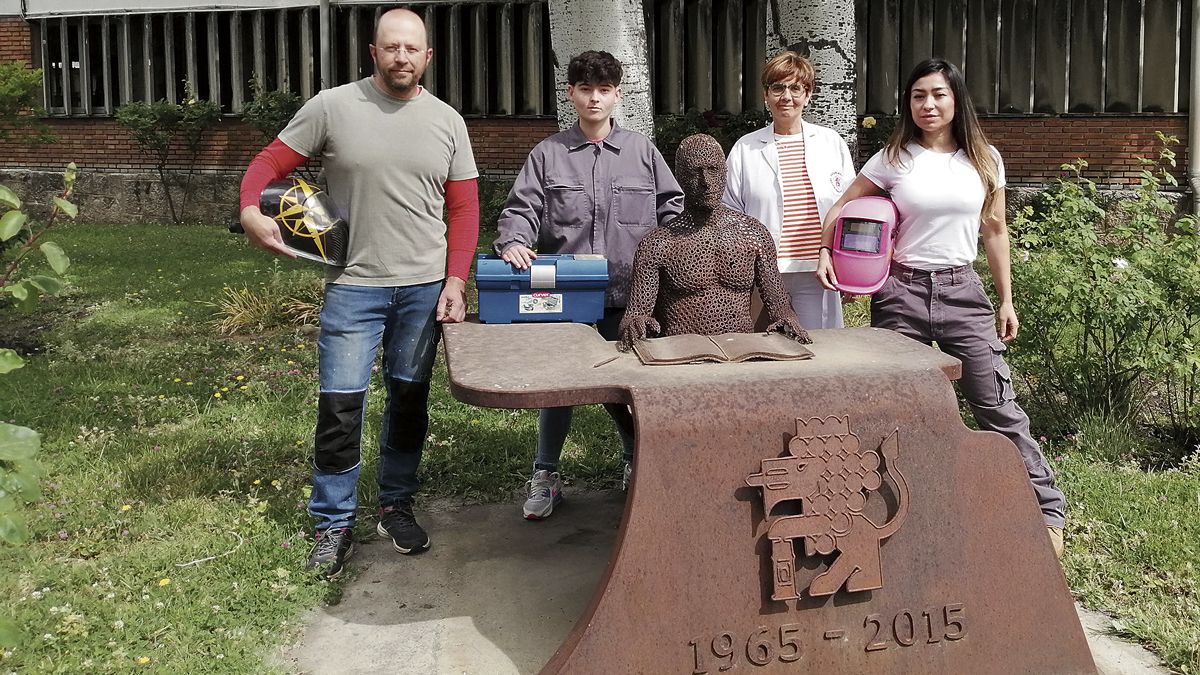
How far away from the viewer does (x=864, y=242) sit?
382 centimetres

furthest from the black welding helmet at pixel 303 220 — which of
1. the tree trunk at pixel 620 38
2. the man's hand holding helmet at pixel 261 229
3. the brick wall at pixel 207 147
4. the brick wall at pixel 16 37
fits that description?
the brick wall at pixel 16 37

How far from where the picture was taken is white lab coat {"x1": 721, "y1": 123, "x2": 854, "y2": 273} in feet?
13.9

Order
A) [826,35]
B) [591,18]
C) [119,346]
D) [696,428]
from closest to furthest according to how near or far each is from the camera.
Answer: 1. [696,428]
2. [591,18]
3. [826,35]
4. [119,346]

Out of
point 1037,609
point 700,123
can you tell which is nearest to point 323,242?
point 1037,609

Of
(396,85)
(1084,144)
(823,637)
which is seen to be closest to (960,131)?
(823,637)

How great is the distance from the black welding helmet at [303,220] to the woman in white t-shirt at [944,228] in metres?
1.71

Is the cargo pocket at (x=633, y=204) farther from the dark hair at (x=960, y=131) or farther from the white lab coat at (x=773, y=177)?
the dark hair at (x=960, y=131)

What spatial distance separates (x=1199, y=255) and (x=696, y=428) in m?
3.21

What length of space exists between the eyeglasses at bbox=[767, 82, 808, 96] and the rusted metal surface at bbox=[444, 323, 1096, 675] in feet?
4.21

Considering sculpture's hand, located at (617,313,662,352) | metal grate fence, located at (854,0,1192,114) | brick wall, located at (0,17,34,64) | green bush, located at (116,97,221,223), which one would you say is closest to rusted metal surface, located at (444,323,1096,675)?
sculpture's hand, located at (617,313,662,352)

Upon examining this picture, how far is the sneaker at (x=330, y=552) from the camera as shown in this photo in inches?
157

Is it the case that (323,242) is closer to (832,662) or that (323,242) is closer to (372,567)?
(372,567)

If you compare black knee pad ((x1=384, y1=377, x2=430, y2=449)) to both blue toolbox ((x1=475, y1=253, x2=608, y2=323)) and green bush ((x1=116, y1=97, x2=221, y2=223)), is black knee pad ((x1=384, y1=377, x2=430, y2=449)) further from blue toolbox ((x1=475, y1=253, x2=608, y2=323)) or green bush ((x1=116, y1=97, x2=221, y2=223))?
green bush ((x1=116, y1=97, x2=221, y2=223))

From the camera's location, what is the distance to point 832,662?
312 cm
